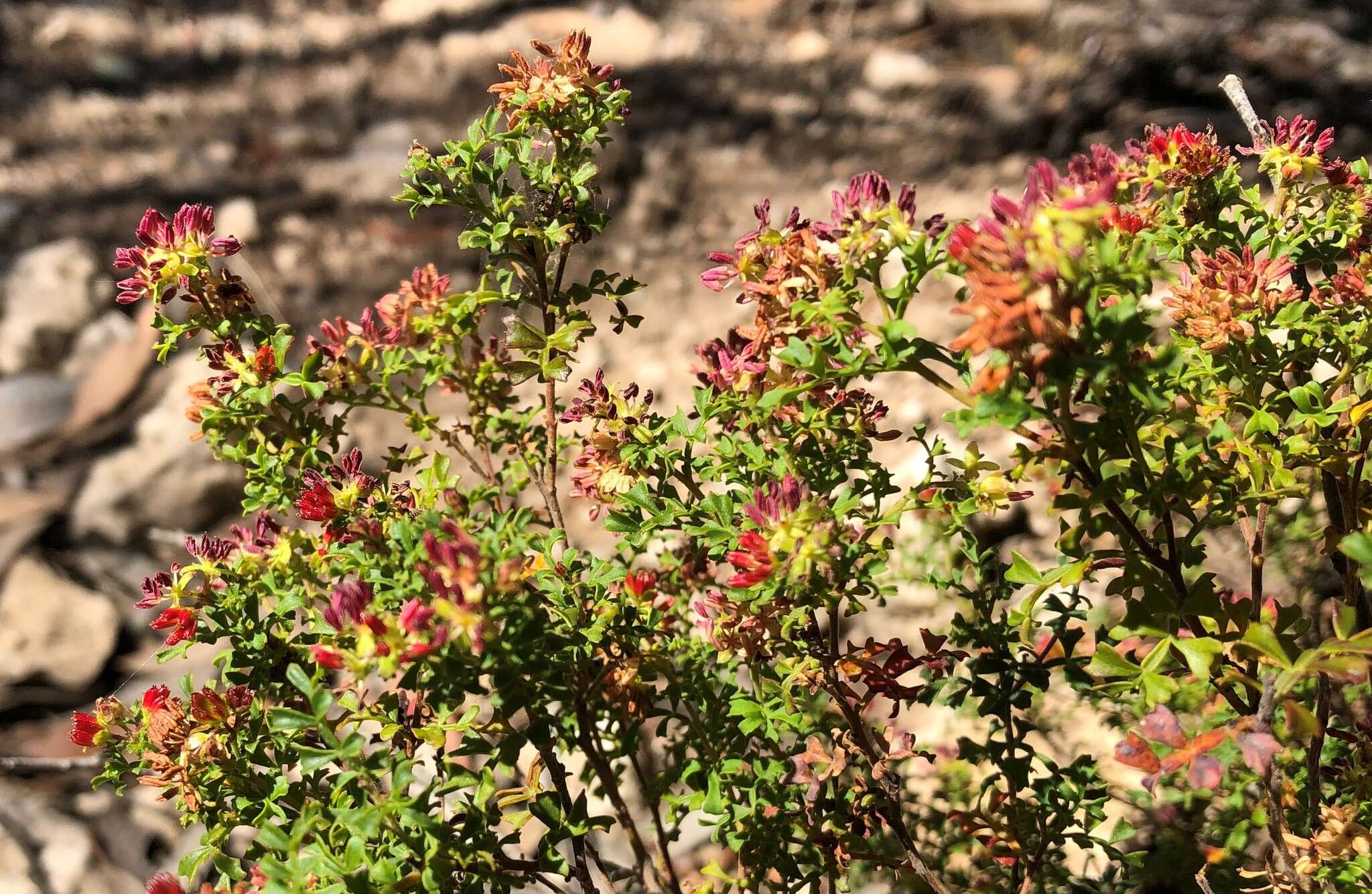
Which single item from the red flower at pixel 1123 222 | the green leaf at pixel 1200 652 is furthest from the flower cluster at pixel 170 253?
the green leaf at pixel 1200 652

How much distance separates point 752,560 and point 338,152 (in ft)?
10.7

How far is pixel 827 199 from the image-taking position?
327cm

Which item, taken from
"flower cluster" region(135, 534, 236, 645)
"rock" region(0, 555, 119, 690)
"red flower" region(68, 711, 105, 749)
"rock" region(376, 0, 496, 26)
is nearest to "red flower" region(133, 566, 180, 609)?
"flower cluster" region(135, 534, 236, 645)

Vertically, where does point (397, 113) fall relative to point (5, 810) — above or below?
above

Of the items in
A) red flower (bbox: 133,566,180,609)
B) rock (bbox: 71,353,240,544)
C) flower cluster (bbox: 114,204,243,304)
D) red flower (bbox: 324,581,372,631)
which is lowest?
red flower (bbox: 324,581,372,631)

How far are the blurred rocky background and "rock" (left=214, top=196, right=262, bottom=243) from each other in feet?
0.05

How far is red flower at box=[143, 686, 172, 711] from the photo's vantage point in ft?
3.61

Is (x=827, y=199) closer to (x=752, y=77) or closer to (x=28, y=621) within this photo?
(x=752, y=77)

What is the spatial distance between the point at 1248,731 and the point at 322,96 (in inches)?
153

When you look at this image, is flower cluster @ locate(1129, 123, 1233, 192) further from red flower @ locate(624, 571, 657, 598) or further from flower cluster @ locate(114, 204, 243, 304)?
flower cluster @ locate(114, 204, 243, 304)

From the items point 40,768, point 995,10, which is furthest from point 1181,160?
point 995,10

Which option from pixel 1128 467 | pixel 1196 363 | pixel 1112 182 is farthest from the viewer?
pixel 1196 363

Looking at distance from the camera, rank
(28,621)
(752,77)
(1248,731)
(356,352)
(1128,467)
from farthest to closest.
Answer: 1. (752,77)
2. (28,621)
3. (356,352)
4. (1248,731)
5. (1128,467)

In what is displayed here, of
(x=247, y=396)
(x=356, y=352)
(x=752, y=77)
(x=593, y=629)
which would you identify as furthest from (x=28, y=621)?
(x=752, y=77)
